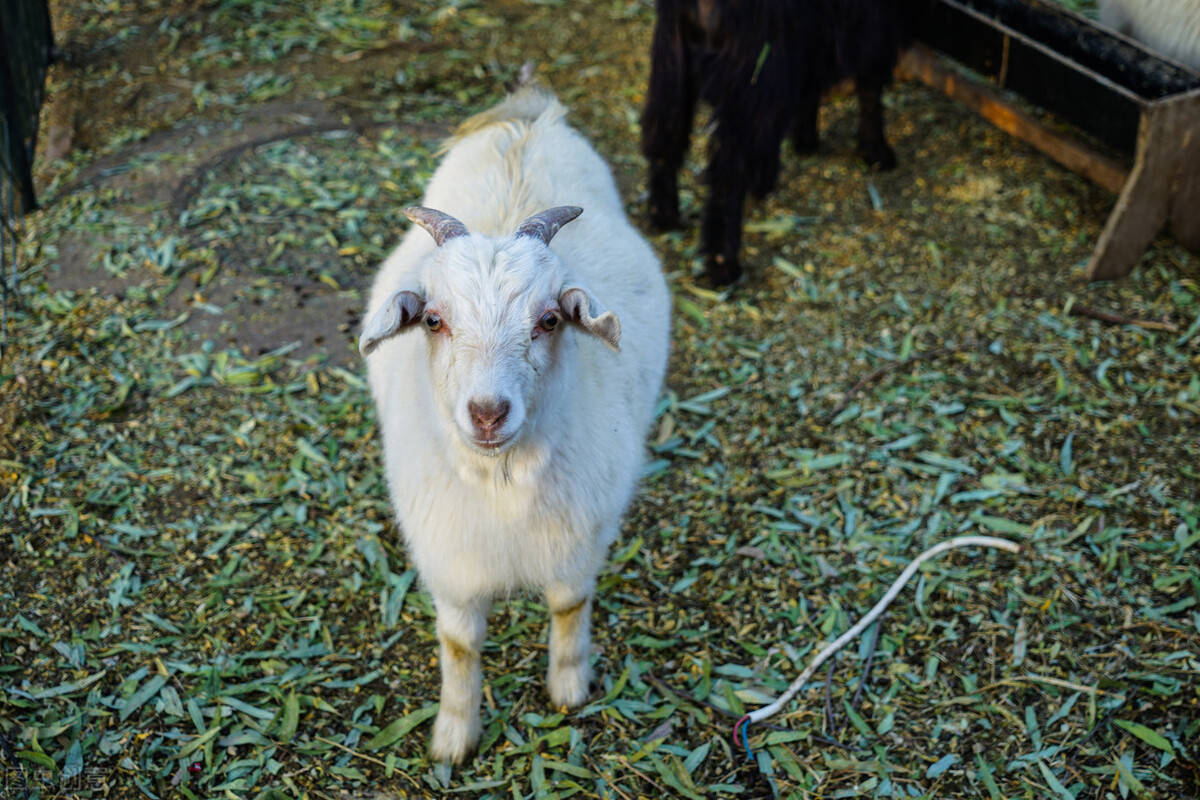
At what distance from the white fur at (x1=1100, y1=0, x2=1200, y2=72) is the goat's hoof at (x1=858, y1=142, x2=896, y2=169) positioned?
1412 mm

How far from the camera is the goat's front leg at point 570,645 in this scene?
3.39 metres

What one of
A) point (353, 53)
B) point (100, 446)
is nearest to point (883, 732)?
point (100, 446)

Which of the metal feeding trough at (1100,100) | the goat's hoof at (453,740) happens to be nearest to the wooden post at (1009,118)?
the metal feeding trough at (1100,100)

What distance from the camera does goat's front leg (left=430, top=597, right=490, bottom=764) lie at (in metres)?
3.31

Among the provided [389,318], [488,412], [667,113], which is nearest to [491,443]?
[488,412]

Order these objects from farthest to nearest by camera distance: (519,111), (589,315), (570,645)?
(519,111) → (570,645) → (589,315)

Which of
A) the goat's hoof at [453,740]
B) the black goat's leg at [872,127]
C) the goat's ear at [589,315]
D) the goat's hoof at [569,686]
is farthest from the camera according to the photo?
the black goat's leg at [872,127]

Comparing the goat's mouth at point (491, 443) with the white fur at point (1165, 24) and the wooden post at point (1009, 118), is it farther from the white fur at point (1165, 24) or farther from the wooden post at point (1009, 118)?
the white fur at point (1165, 24)

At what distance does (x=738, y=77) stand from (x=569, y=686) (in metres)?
3.01

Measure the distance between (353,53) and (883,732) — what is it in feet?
19.5

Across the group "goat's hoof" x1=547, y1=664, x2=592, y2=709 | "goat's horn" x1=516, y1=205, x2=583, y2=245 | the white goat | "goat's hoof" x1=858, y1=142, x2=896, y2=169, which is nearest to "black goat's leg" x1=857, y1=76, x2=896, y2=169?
"goat's hoof" x1=858, y1=142, x2=896, y2=169

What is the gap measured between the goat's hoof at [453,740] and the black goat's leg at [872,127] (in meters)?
4.37

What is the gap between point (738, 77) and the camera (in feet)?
16.3

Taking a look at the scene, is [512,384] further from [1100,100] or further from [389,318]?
[1100,100]
